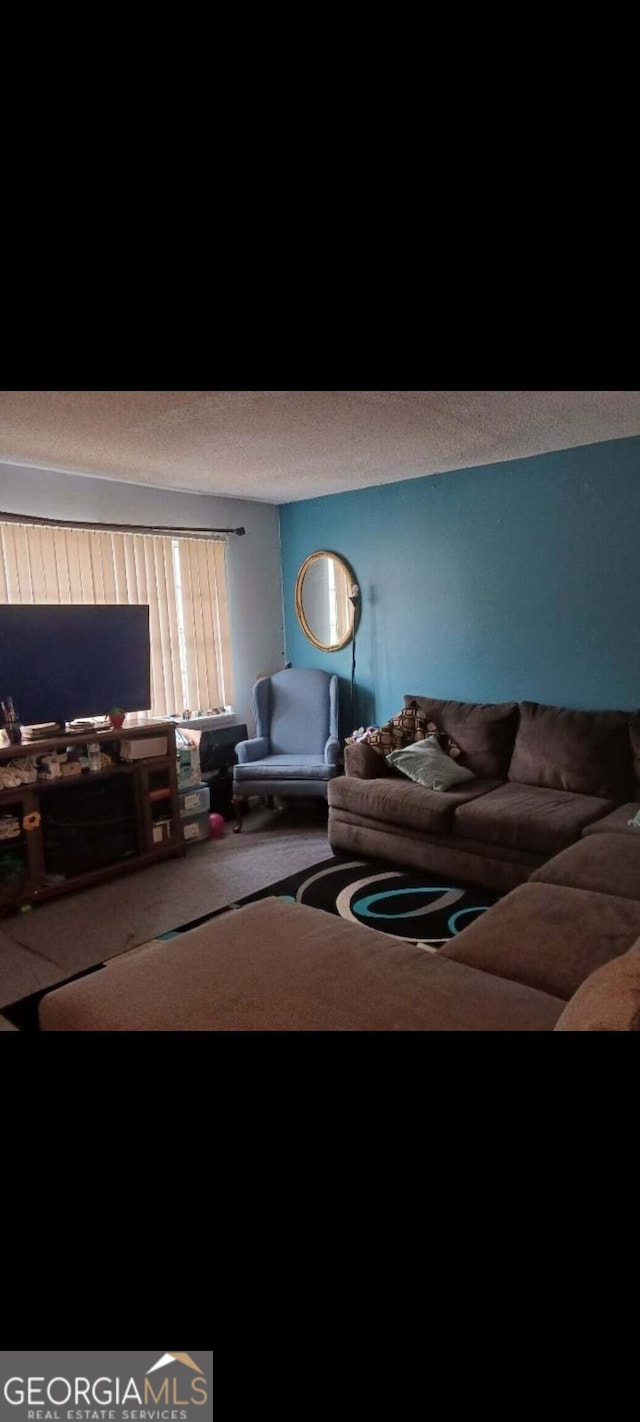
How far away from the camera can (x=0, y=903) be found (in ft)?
10.2

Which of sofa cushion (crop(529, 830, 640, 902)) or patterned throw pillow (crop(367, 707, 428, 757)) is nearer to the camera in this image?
sofa cushion (crop(529, 830, 640, 902))

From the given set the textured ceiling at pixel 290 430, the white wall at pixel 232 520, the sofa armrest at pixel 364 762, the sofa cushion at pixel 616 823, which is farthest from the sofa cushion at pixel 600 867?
the white wall at pixel 232 520

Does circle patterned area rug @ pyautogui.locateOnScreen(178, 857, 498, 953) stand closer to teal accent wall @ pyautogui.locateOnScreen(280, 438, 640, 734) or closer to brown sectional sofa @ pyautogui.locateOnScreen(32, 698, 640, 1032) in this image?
brown sectional sofa @ pyautogui.locateOnScreen(32, 698, 640, 1032)

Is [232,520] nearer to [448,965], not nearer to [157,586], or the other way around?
[157,586]

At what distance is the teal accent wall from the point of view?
3586 mm

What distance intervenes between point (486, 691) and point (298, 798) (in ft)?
4.89

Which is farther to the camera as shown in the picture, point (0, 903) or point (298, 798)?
point (298, 798)

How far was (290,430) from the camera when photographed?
3004mm

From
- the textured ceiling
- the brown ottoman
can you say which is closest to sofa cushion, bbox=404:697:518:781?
the textured ceiling

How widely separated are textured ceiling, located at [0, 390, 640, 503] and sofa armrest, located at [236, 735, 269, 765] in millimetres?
1682

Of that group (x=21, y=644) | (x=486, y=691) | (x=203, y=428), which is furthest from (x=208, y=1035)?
(x=486, y=691)

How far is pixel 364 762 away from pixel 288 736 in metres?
1.06
